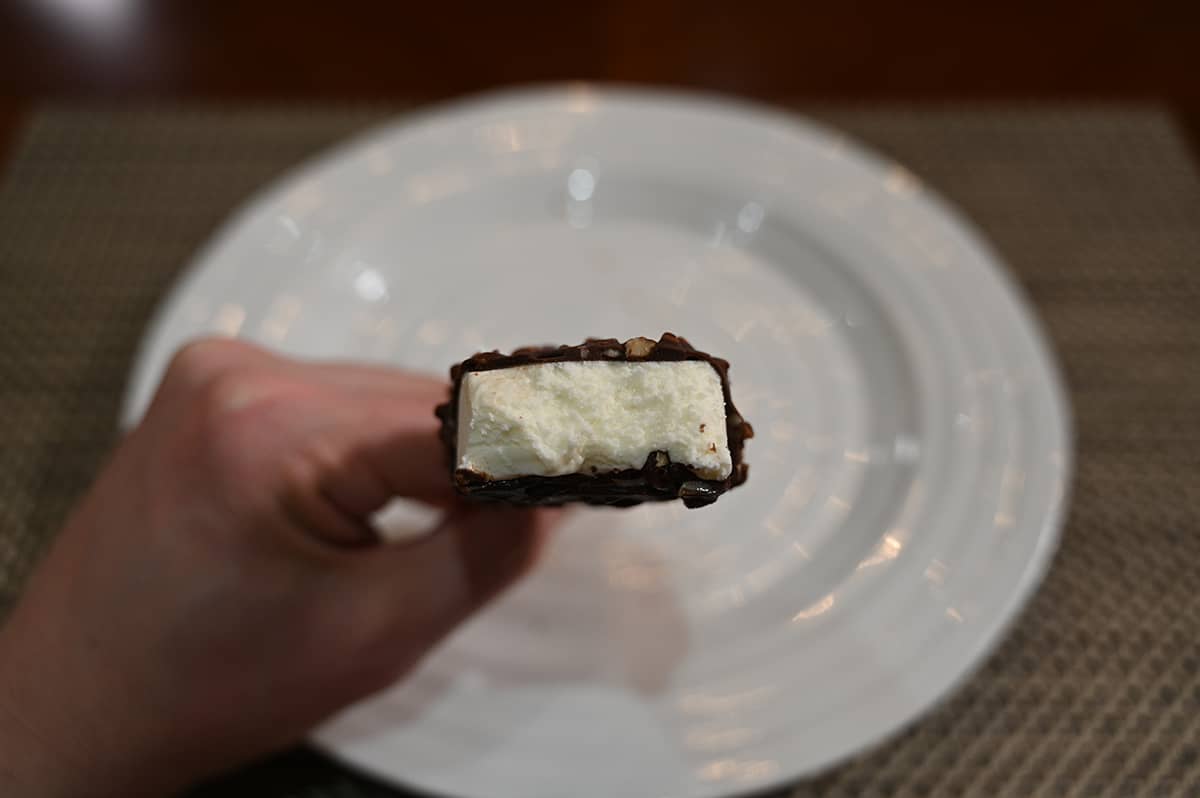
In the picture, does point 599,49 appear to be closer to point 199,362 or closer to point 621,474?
point 199,362

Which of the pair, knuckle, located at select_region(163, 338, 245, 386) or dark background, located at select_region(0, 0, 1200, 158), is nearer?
knuckle, located at select_region(163, 338, 245, 386)

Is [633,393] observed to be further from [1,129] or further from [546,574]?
[1,129]

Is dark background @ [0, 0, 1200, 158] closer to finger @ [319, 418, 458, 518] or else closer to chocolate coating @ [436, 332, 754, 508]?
finger @ [319, 418, 458, 518]

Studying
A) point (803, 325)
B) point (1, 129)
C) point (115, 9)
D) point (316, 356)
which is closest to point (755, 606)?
point (803, 325)

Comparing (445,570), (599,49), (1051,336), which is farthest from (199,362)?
(1051,336)

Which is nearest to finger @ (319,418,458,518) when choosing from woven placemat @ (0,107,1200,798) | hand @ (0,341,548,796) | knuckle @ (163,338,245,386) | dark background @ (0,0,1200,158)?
hand @ (0,341,548,796)

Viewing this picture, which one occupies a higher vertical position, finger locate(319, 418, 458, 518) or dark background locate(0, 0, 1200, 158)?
dark background locate(0, 0, 1200, 158)

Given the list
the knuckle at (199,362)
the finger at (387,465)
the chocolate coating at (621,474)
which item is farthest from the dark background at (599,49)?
the chocolate coating at (621,474)
